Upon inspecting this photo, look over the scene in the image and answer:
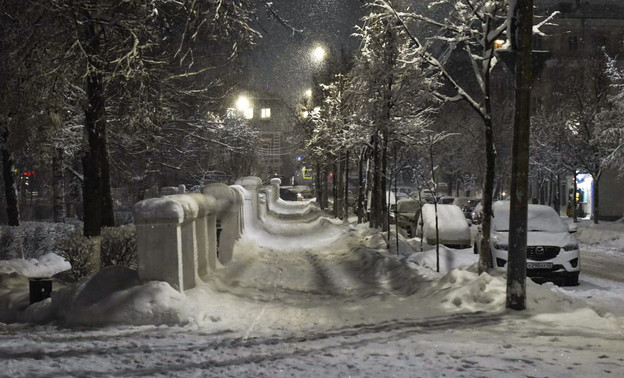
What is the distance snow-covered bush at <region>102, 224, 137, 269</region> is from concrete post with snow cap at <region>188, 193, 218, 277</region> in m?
1.64

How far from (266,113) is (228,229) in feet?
104

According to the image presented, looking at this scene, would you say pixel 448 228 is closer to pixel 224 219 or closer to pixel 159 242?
pixel 224 219

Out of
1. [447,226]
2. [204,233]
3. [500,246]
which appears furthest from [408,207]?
[204,233]

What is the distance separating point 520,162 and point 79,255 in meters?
8.28

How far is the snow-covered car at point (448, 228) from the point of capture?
73.4 feet

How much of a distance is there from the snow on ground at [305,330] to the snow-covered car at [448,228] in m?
9.94

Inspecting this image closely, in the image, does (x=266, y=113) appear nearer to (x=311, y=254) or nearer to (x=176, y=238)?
(x=311, y=254)

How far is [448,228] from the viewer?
2266 centimetres

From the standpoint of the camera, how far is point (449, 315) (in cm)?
866

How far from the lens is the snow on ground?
19.4 ft

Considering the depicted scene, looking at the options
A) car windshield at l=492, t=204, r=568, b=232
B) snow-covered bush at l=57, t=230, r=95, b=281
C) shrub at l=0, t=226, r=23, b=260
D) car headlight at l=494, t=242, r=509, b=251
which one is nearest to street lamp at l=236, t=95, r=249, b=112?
shrub at l=0, t=226, r=23, b=260

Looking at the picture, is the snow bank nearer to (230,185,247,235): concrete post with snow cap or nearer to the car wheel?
the car wheel

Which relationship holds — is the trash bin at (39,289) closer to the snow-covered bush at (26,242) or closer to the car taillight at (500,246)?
the snow-covered bush at (26,242)

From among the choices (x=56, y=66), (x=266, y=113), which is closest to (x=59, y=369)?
(x=56, y=66)
